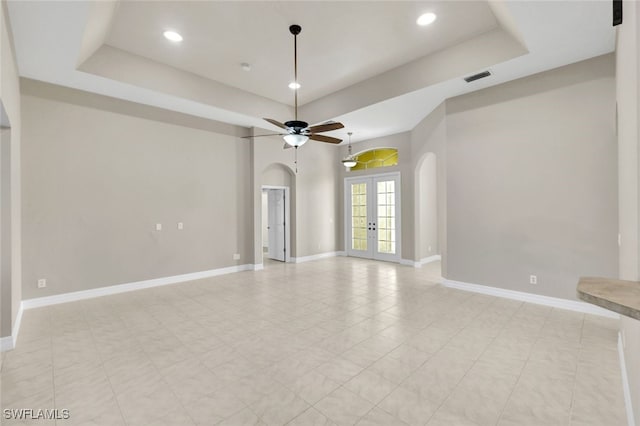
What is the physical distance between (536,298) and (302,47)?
16.9ft

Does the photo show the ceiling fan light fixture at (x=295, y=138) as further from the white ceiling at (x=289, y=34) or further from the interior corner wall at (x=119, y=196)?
the interior corner wall at (x=119, y=196)

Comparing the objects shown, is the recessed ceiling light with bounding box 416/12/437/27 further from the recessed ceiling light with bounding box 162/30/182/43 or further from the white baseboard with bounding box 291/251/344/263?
the white baseboard with bounding box 291/251/344/263

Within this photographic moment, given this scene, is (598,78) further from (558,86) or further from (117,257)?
(117,257)

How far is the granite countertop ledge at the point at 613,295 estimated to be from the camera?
94 centimetres

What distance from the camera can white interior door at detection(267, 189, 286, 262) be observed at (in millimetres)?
8211

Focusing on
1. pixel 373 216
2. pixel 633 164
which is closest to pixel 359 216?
pixel 373 216

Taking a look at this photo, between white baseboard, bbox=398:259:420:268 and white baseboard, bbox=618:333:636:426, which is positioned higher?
white baseboard, bbox=398:259:420:268

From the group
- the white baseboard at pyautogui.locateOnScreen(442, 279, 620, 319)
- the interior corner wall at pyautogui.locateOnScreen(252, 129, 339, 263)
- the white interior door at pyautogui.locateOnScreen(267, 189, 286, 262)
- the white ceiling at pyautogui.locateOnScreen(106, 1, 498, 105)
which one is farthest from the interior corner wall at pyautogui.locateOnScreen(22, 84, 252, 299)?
the white baseboard at pyautogui.locateOnScreen(442, 279, 620, 319)

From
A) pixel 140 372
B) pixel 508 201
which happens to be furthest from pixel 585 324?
pixel 140 372

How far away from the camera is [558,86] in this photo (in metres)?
4.16

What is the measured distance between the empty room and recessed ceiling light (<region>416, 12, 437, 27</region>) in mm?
27

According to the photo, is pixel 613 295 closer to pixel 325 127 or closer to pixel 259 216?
pixel 325 127

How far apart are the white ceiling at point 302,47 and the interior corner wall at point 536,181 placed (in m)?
0.36

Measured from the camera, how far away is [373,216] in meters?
8.44
